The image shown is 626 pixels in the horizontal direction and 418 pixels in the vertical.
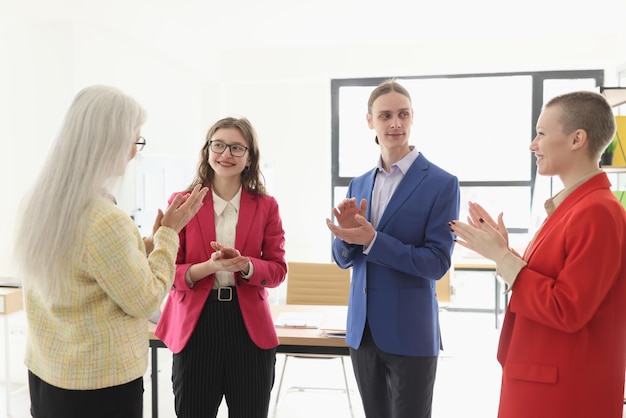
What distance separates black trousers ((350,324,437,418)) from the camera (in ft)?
6.06

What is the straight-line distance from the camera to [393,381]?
6.16 feet

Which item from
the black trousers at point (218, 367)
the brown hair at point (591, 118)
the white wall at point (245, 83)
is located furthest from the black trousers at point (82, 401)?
the white wall at point (245, 83)

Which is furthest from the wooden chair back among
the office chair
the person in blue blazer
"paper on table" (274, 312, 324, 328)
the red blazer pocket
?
the red blazer pocket

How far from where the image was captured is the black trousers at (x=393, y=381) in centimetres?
185

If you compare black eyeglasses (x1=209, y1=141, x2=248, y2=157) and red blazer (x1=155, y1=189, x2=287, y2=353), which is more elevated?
black eyeglasses (x1=209, y1=141, x2=248, y2=157)

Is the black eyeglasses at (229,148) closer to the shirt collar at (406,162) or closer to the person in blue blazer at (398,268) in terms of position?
the person in blue blazer at (398,268)

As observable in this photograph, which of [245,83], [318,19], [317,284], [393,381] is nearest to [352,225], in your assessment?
[393,381]

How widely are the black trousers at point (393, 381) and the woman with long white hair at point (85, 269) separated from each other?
0.87m

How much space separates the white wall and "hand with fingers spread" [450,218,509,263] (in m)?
3.43

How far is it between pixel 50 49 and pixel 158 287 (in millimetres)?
3296

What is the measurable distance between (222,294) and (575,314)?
46.7 inches

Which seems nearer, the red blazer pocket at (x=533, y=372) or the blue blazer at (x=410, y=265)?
the red blazer pocket at (x=533, y=372)

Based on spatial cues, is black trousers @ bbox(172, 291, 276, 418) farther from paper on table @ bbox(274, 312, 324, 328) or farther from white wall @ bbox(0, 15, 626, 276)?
white wall @ bbox(0, 15, 626, 276)

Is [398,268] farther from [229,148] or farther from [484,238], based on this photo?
[229,148]
